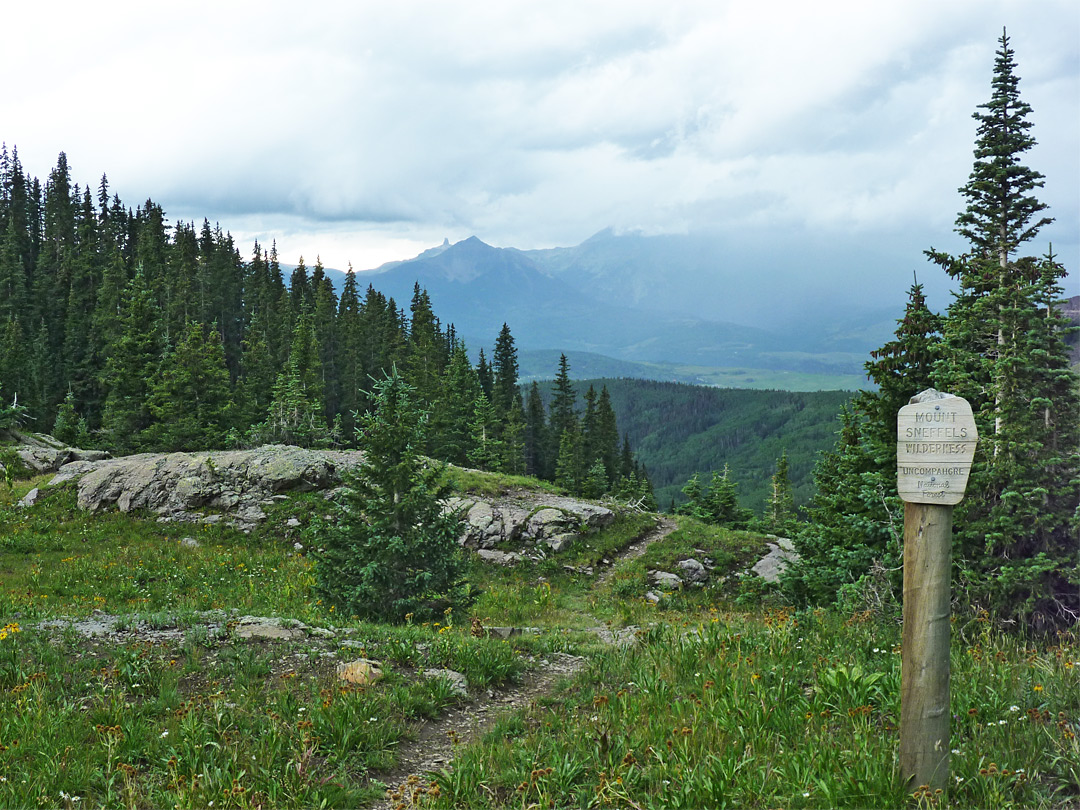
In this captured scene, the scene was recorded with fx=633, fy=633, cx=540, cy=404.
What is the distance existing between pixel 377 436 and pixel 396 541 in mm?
2141

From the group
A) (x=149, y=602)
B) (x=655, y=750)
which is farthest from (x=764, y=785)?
(x=149, y=602)

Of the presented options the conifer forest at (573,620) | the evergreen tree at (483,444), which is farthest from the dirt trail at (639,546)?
the evergreen tree at (483,444)

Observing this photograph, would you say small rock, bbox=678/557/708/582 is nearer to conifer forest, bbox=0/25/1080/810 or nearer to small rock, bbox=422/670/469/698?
conifer forest, bbox=0/25/1080/810

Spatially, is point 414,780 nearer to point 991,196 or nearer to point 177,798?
point 177,798

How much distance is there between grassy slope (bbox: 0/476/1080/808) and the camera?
4.99m

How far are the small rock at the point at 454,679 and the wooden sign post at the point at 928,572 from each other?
4.82 metres

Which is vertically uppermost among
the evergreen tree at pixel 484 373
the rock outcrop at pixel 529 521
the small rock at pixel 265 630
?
the evergreen tree at pixel 484 373

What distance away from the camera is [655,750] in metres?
5.52

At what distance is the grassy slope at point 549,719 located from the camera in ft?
16.4

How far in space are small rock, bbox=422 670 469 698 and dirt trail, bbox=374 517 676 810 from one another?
0.56ft

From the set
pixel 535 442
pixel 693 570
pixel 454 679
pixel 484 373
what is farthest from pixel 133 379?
pixel 484 373

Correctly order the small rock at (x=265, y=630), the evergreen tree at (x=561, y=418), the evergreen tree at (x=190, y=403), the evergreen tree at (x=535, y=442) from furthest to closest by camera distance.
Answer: the evergreen tree at (x=535, y=442) < the evergreen tree at (x=561, y=418) < the evergreen tree at (x=190, y=403) < the small rock at (x=265, y=630)

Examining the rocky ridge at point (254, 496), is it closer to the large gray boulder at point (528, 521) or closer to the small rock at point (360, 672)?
the large gray boulder at point (528, 521)

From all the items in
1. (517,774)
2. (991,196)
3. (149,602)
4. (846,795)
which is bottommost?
(149,602)
